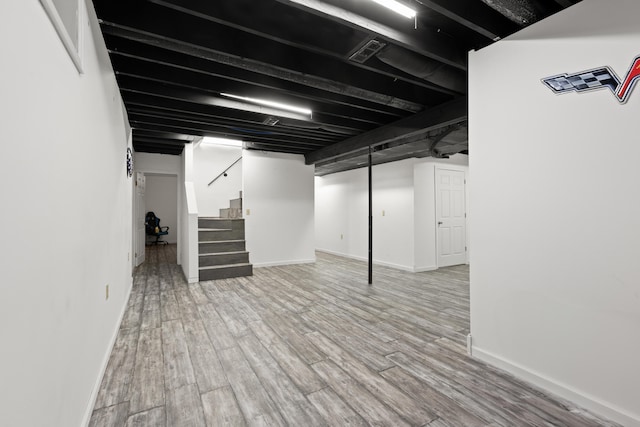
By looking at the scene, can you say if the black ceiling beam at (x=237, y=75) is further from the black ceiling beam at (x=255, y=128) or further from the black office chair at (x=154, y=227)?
the black office chair at (x=154, y=227)

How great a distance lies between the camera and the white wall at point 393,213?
237 inches

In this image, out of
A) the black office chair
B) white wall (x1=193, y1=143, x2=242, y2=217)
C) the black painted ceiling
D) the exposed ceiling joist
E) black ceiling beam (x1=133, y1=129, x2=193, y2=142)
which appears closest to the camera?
the black painted ceiling

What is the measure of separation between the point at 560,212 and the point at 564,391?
3.96 ft

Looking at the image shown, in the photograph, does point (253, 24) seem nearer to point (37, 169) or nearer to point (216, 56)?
point (216, 56)

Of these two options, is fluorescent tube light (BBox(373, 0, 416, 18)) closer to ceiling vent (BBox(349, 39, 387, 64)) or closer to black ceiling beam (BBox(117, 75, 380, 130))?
ceiling vent (BBox(349, 39, 387, 64))

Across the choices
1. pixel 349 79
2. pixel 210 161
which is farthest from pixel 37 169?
pixel 210 161

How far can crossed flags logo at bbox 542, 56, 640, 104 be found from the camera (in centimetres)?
166

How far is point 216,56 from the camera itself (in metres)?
2.44

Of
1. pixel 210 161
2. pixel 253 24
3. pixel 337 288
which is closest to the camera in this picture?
pixel 253 24

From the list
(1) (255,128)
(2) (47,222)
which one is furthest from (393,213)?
(2) (47,222)

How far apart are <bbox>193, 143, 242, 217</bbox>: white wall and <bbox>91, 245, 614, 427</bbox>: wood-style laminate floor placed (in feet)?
10.0

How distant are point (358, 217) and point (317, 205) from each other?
2047 millimetres

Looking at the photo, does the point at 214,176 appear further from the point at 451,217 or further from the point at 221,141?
the point at 451,217

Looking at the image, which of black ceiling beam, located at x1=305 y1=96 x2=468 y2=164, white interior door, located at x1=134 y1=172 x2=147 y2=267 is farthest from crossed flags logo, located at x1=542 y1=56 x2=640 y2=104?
white interior door, located at x1=134 y1=172 x2=147 y2=267
